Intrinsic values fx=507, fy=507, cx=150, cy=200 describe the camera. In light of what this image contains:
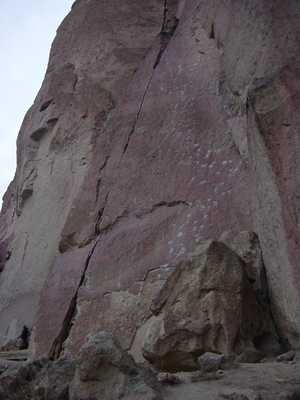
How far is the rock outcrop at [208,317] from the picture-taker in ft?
8.66

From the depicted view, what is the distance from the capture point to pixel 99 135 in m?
5.44

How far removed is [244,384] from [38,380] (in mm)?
868

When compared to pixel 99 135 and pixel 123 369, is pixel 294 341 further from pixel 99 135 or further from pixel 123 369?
pixel 99 135

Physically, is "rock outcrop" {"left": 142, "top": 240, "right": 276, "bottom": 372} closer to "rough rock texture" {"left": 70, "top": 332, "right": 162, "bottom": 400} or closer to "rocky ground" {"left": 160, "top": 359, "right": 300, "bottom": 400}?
"rocky ground" {"left": 160, "top": 359, "right": 300, "bottom": 400}

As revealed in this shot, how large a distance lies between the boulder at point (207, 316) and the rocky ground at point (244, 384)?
33 cm

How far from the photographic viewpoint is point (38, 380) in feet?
7.10

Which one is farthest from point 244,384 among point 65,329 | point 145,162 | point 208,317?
point 145,162

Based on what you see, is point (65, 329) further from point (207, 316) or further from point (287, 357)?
point (287, 357)

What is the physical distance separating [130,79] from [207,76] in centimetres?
140

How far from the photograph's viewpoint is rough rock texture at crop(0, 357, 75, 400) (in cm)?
205

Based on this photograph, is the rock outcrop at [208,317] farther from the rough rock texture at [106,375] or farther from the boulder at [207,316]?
the rough rock texture at [106,375]

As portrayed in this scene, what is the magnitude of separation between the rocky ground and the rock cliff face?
0.41m

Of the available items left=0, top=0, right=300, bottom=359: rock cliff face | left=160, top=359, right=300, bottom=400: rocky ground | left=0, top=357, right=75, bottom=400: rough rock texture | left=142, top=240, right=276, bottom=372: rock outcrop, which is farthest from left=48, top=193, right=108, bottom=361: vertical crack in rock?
left=160, top=359, right=300, bottom=400: rocky ground

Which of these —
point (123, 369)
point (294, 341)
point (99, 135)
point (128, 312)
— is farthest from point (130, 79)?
point (123, 369)
